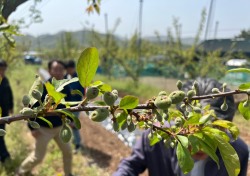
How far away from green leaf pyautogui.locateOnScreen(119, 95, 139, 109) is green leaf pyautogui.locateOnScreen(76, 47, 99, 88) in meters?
0.07

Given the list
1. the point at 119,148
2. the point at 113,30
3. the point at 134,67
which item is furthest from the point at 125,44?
the point at 119,148

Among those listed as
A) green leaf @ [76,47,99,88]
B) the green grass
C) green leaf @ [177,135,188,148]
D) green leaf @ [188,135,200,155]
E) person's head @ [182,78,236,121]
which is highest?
green leaf @ [76,47,99,88]

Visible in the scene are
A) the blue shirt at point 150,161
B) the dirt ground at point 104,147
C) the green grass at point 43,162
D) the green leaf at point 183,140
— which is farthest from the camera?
the dirt ground at point 104,147

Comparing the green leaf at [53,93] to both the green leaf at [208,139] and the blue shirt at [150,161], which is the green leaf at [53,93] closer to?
the green leaf at [208,139]

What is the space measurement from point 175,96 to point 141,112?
0.41 feet

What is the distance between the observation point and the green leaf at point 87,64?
61cm

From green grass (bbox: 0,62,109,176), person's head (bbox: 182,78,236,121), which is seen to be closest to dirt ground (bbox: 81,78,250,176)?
green grass (bbox: 0,62,109,176)

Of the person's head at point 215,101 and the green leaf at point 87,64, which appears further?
the person's head at point 215,101

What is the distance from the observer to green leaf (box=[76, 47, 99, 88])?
0.61m

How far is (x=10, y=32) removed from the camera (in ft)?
3.56

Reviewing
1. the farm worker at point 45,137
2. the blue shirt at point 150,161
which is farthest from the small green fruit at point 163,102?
the farm worker at point 45,137

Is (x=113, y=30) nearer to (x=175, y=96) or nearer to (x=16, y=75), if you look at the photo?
(x=16, y=75)

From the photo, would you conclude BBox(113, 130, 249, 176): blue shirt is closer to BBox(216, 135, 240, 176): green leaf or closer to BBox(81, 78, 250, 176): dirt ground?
BBox(216, 135, 240, 176): green leaf

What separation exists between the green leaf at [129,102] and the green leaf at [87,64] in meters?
0.07
